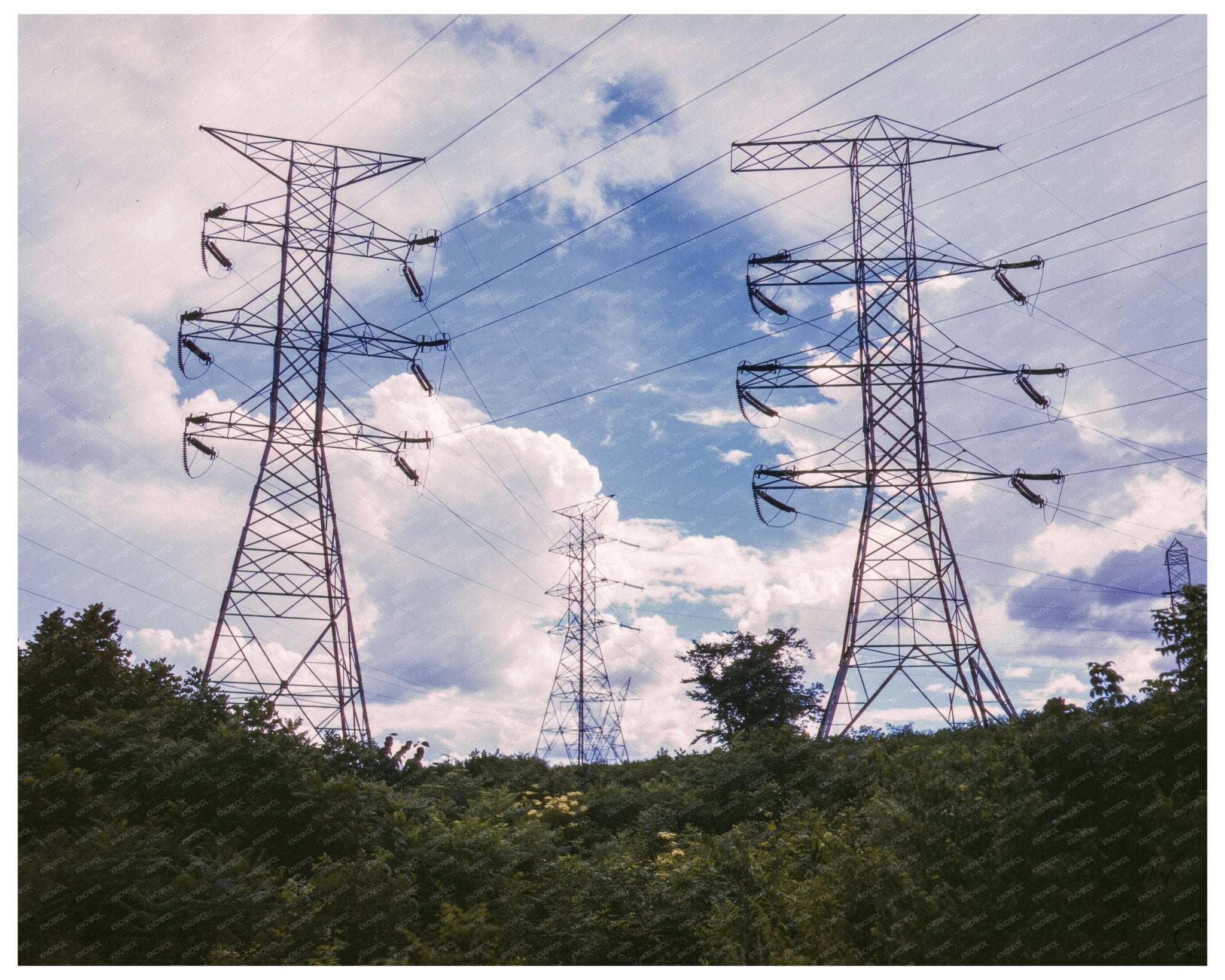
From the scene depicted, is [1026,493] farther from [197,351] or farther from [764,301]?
[197,351]

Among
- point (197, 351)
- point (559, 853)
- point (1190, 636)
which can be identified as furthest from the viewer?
point (197, 351)

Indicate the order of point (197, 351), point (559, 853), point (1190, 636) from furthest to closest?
point (197, 351)
point (559, 853)
point (1190, 636)

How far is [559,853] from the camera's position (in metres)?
16.4

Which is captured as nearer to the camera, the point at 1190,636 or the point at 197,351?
the point at 1190,636

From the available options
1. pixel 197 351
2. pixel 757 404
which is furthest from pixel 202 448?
pixel 757 404

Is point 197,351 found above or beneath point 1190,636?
above

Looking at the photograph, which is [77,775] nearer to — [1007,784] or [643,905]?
[643,905]

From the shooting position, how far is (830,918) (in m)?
10.1

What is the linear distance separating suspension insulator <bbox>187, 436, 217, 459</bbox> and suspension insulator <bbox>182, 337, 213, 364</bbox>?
1.92 metres

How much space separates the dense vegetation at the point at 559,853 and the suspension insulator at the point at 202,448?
756 cm

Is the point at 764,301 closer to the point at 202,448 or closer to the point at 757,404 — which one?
the point at 757,404

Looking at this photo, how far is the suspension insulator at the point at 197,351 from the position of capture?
22766 mm

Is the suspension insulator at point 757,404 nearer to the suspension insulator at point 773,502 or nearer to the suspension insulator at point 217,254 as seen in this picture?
the suspension insulator at point 773,502

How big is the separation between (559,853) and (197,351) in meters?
14.7
